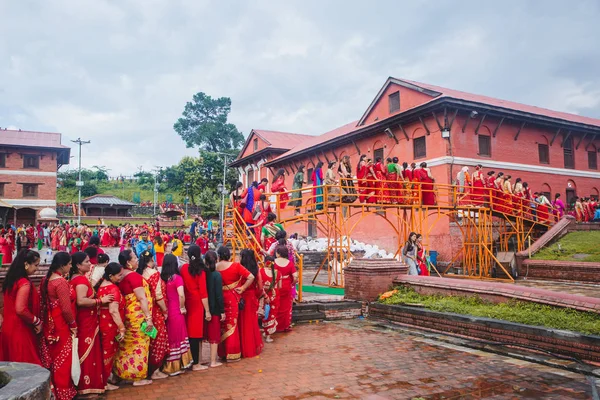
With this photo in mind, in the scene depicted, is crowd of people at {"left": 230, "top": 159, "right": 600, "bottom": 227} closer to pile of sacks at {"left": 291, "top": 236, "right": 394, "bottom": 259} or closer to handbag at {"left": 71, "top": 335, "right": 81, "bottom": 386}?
pile of sacks at {"left": 291, "top": 236, "right": 394, "bottom": 259}

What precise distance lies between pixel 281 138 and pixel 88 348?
3488cm

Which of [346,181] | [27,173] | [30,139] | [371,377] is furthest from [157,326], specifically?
[30,139]

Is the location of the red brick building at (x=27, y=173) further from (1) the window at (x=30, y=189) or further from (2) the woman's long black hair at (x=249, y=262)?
(2) the woman's long black hair at (x=249, y=262)

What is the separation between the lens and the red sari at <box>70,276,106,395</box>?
17.3ft

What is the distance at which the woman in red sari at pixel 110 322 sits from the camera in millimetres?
5469

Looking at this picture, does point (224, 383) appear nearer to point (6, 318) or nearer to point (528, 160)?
point (6, 318)

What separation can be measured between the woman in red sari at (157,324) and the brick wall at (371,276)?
509 centimetres

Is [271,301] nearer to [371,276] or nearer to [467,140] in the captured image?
[371,276]

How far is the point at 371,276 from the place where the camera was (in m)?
10.0

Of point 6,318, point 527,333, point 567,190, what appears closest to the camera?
point 6,318

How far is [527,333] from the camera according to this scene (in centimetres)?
697

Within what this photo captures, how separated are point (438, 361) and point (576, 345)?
1884mm

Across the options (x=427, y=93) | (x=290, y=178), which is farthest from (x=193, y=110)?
(x=427, y=93)

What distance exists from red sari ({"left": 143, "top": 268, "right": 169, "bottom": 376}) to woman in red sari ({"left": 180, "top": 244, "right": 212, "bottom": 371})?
412 mm
